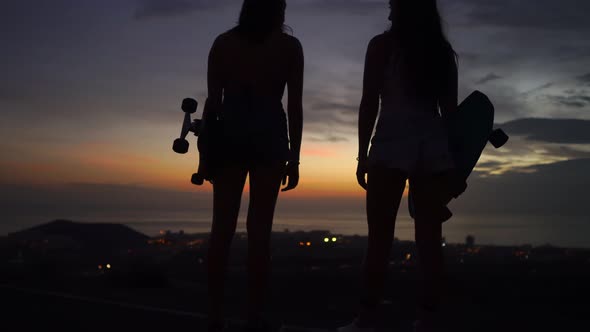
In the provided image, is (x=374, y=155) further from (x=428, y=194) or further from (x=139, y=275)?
(x=139, y=275)

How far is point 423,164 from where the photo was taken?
368 centimetres

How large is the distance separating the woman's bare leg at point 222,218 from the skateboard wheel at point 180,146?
0.96ft

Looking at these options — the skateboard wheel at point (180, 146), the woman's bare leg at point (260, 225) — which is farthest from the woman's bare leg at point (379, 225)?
the skateboard wheel at point (180, 146)

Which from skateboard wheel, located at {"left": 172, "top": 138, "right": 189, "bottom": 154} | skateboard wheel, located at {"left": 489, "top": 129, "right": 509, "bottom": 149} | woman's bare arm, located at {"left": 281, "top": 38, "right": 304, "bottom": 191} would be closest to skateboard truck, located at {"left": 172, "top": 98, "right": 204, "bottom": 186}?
skateboard wheel, located at {"left": 172, "top": 138, "right": 189, "bottom": 154}

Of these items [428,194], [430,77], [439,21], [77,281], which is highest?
[439,21]

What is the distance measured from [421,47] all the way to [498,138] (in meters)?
0.78

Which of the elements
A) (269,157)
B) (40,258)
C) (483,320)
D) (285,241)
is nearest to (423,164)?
(269,157)

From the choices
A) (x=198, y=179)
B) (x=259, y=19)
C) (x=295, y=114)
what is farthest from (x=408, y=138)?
(x=198, y=179)

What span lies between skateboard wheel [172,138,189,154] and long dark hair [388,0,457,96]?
1.39 m

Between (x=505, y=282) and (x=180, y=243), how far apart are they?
46297 millimetres

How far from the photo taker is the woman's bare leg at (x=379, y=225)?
378cm

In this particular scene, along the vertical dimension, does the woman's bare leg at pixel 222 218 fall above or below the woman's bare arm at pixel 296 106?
below

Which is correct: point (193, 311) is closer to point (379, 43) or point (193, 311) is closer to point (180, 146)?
point (180, 146)

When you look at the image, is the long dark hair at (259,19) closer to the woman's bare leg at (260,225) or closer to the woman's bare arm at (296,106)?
the woman's bare arm at (296,106)
